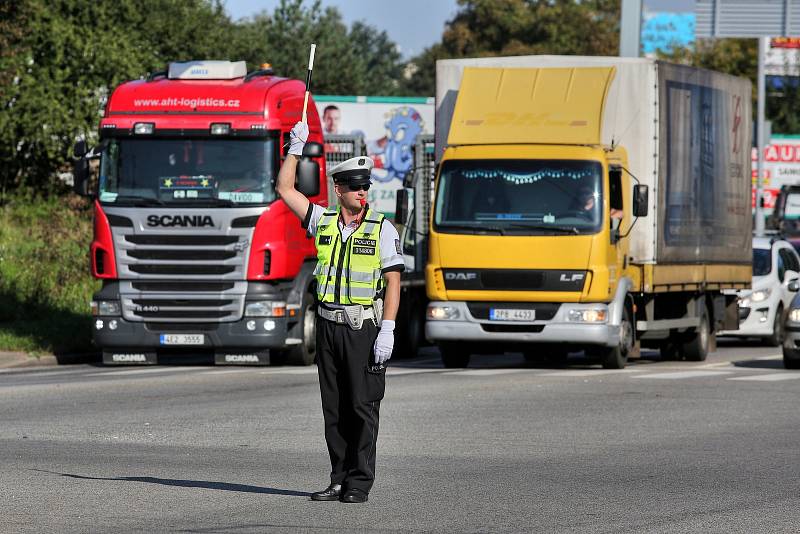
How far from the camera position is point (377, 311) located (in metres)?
9.26

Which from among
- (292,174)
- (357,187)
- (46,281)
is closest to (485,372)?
(46,281)

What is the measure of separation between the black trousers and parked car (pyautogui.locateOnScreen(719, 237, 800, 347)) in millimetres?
18725

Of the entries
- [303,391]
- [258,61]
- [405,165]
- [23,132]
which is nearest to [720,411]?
[303,391]

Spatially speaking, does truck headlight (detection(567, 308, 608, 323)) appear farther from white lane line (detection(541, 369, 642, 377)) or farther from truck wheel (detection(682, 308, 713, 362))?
truck wheel (detection(682, 308, 713, 362))

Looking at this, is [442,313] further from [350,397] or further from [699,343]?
[350,397]

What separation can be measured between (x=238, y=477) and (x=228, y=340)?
1031cm

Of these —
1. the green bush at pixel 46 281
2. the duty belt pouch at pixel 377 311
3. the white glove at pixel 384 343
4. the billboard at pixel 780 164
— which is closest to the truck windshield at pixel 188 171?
the green bush at pixel 46 281

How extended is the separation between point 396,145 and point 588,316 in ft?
23.2

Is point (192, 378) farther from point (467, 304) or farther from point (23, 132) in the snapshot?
point (23, 132)

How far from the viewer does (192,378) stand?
19.1m

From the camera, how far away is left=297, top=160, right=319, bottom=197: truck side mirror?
63.2 feet

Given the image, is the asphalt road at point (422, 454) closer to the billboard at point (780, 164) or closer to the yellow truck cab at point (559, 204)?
the yellow truck cab at point (559, 204)

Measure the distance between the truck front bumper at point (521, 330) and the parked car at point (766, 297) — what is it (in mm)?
7737

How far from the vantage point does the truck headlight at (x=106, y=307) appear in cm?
2075
